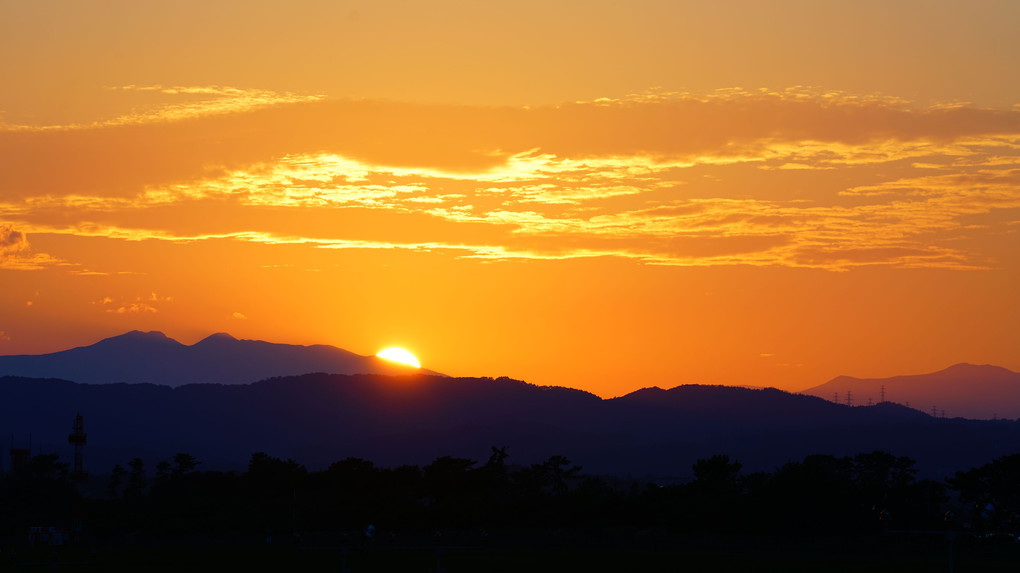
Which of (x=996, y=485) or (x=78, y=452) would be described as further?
(x=78, y=452)

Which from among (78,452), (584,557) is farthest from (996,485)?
(78,452)

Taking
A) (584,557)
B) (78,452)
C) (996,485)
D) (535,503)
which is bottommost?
(584,557)

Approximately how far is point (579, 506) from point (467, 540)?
15.5m

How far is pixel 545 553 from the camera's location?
395 ft

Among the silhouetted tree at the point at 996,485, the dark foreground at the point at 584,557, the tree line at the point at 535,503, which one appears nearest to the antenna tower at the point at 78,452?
the tree line at the point at 535,503

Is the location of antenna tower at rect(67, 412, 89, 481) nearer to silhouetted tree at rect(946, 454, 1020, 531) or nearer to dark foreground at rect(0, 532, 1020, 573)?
dark foreground at rect(0, 532, 1020, 573)

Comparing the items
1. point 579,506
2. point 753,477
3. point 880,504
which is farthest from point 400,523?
point 880,504

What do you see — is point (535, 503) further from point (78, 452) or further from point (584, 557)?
point (78, 452)

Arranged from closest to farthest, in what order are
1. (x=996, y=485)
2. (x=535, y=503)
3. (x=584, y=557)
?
(x=584, y=557) → (x=996, y=485) → (x=535, y=503)

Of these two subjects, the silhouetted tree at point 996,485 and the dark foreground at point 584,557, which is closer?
the dark foreground at point 584,557

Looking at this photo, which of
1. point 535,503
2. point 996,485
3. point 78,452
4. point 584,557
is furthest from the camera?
point 78,452

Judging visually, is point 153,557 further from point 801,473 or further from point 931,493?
point 931,493

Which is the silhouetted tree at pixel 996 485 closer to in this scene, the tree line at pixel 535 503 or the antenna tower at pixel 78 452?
the tree line at pixel 535 503

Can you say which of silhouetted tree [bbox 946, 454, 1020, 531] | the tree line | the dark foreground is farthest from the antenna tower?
silhouetted tree [bbox 946, 454, 1020, 531]
